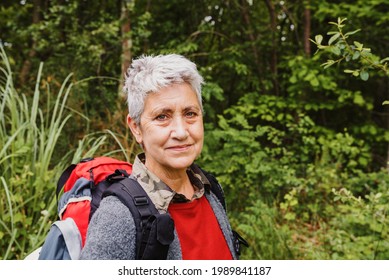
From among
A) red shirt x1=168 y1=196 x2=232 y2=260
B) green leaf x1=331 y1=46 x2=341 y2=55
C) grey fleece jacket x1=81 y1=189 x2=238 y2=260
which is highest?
green leaf x1=331 y1=46 x2=341 y2=55

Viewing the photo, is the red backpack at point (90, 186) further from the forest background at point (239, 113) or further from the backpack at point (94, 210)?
the forest background at point (239, 113)

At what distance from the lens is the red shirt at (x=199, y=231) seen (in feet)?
5.03

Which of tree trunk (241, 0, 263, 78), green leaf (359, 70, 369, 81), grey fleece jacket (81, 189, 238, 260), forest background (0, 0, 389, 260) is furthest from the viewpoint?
tree trunk (241, 0, 263, 78)

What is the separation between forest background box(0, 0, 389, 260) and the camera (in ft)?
10.00

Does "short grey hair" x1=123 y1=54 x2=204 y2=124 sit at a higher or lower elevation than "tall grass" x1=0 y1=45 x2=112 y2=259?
higher

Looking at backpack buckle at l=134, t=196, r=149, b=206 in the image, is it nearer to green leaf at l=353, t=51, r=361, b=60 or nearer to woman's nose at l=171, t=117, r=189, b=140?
woman's nose at l=171, t=117, r=189, b=140

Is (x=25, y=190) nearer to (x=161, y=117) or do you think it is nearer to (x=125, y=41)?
(x=161, y=117)

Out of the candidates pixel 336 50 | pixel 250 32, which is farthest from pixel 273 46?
pixel 336 50

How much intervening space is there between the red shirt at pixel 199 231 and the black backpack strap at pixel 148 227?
0.53 feet

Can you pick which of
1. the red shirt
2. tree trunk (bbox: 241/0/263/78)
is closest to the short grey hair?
the red shirt

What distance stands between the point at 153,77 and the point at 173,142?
0.25 metres

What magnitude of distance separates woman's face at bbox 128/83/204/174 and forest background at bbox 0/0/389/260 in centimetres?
123
